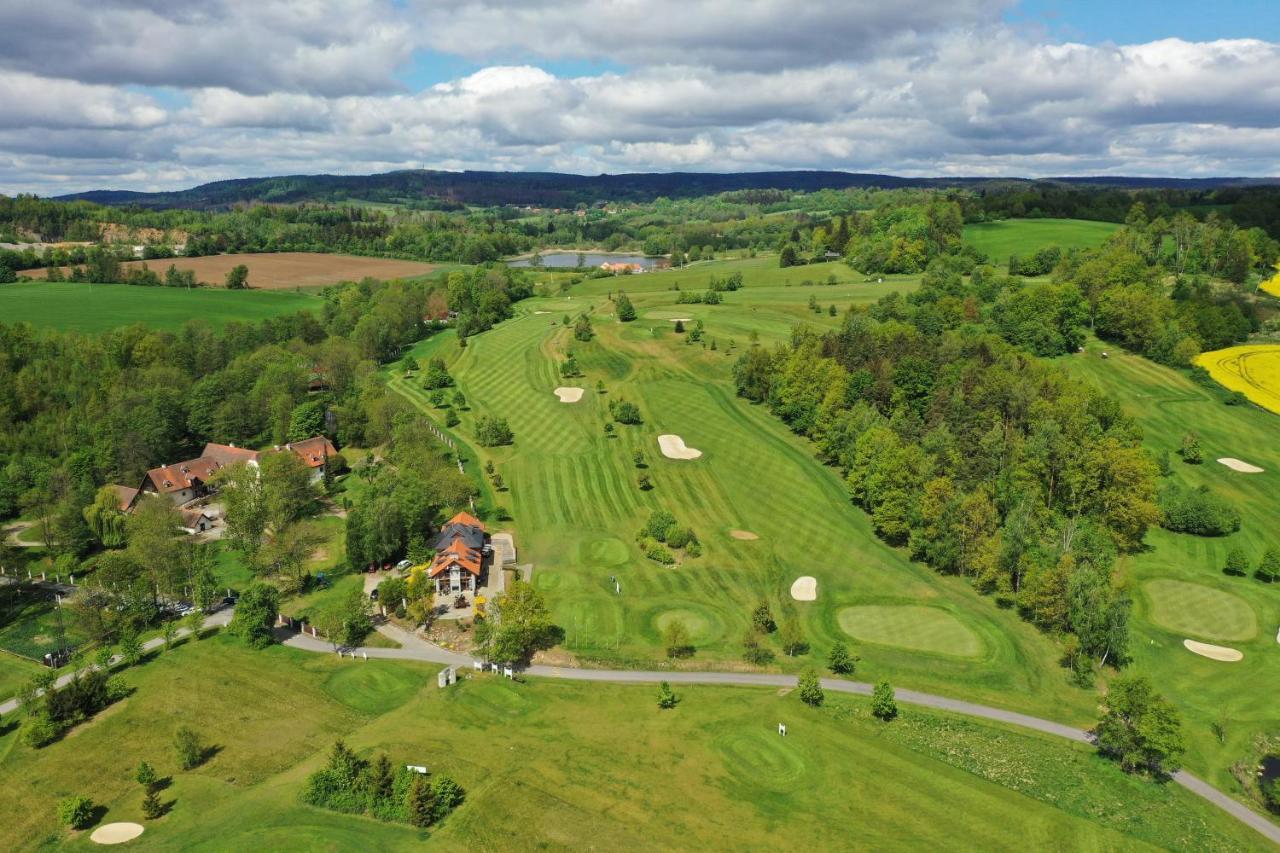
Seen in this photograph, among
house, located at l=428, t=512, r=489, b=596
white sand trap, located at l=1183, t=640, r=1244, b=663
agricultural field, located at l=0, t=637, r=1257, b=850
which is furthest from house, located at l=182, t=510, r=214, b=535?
white sand trap, located at l=1183, t=640, r=1244, b=663

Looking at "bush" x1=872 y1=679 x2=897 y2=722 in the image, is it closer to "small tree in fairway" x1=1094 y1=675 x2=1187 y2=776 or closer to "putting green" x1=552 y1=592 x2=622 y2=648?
"small tree in fairway" x1=1094 y1=675 x2=1187 y2=776

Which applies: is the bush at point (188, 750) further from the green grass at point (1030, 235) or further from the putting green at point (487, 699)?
the green grass at point (1030, 235)

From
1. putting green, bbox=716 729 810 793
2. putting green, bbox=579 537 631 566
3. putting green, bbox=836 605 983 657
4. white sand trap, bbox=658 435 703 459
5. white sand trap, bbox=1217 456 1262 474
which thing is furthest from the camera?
white sand trap, bbox=658 435 703 459

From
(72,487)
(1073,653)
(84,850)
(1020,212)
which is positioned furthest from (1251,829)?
(1020,212)

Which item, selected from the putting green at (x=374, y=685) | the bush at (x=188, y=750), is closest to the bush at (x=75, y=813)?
the bush at (x=188, y=750)

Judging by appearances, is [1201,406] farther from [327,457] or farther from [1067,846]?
[327,457]

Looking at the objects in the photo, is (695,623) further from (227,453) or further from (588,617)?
(227,453)
